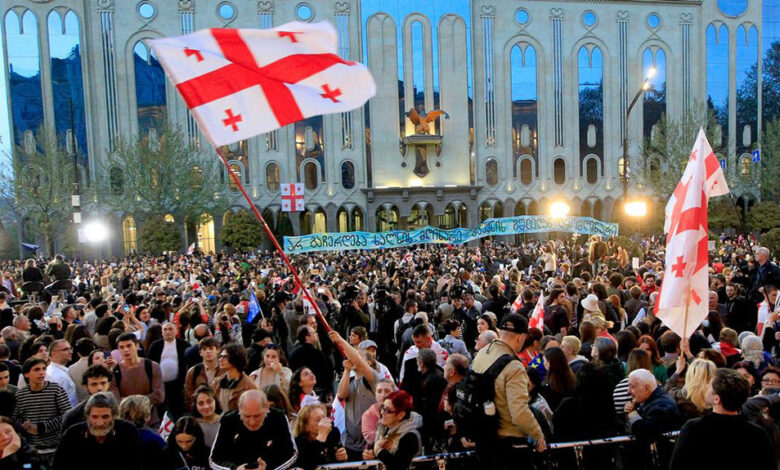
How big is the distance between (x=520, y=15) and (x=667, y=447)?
4500cm

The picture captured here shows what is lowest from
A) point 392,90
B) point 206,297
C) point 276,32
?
point 206,297

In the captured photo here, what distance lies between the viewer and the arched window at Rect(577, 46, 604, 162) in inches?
1746

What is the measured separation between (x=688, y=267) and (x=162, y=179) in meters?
36.3

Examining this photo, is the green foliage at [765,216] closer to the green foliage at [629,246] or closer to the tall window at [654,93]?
the tall window at [654,93]

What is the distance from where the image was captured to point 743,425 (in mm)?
3066

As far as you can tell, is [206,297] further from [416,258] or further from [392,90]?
[392,90]

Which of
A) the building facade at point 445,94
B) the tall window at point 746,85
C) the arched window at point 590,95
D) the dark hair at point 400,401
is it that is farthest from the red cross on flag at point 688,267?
the tall window at point 746,85

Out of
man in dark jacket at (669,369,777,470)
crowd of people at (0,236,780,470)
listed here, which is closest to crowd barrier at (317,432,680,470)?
crowd of people at (0,236,780,470)

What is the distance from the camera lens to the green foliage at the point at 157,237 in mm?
35844

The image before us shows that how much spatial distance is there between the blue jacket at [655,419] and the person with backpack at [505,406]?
906 millimetres

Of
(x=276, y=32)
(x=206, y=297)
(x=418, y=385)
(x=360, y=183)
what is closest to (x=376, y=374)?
(x=418, y=385)

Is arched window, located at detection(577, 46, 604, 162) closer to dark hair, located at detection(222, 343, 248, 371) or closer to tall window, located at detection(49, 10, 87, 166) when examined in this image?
tall window, located at detection(49, 10, 87, 166)

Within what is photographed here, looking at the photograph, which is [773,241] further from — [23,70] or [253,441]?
[23,70]

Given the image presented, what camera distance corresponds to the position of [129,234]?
41.3 m
